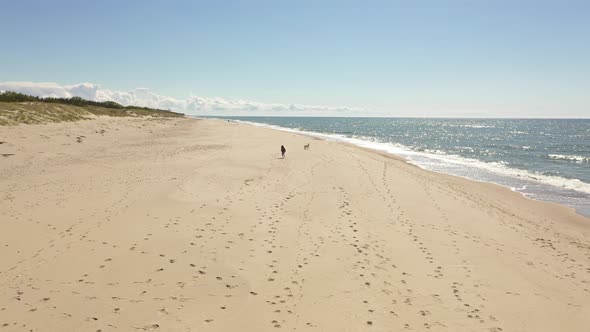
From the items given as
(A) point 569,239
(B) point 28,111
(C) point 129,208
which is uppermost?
(B) point 28,111

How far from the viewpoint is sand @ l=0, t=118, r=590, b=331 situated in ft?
25.1

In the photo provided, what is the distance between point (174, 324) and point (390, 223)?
31.9 ft

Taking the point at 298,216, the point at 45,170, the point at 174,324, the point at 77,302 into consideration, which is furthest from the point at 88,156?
the point at 174,324

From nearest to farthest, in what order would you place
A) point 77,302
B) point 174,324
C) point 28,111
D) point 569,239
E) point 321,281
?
1. point 174,324
2. point 77,302
3. point 321,281
4. point 569,239
5. point 28,111

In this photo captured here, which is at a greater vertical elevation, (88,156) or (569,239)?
(88,156)

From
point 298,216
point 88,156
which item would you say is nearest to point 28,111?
point 88,156

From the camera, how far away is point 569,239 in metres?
15.1

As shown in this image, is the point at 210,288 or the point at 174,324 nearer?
the point at 174,324

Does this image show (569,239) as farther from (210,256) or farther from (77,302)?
(77,302)

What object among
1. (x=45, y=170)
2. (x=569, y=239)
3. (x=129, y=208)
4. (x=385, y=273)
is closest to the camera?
(x=385, y=273)

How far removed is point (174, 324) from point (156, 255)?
3283 mm

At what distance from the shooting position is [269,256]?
10.4 metres

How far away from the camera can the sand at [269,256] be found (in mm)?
7664

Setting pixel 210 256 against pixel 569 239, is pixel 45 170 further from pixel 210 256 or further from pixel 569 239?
pixel 569 239
